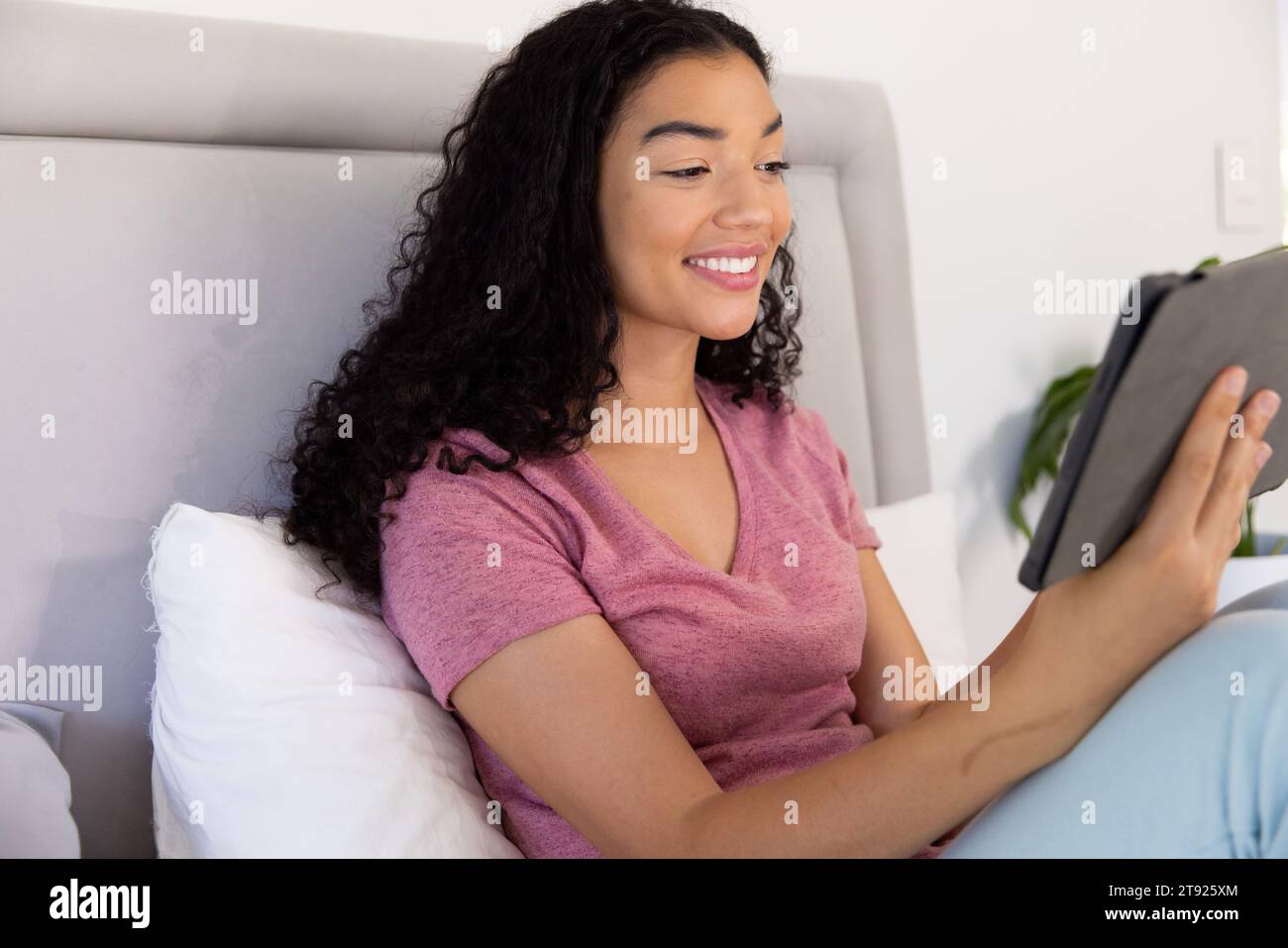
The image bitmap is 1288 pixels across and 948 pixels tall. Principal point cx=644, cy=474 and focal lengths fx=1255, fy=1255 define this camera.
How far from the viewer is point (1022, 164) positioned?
1.98m

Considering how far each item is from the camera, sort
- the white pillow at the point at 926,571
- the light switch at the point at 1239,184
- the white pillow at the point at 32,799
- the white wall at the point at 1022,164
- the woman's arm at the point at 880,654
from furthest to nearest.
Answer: the light switch at the point at 1239,184 < the white wall at the point at 1022,164 < the white pillow at the point at 926,571 < the woman's arm at the point at 880,654 < the white pillow at the point at 32,799

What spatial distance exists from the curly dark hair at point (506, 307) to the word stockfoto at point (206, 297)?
104 mm

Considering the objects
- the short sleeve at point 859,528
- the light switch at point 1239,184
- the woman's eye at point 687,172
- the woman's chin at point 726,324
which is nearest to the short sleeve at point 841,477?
the short sleeve at point 859,528

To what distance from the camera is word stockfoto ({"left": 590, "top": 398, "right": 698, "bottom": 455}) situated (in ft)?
3.84

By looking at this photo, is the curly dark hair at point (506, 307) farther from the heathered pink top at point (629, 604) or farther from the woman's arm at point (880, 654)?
the woman's arm at point (880, 654)

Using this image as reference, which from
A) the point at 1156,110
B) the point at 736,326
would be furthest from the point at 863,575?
the point at 1156,110

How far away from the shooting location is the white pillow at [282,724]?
0.96 metres

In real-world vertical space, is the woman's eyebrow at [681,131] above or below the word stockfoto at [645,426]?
above

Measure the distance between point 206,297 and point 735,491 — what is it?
0.53m

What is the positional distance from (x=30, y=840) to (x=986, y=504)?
1485mm

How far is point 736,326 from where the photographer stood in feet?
3.76

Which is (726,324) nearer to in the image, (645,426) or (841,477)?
(645,426)

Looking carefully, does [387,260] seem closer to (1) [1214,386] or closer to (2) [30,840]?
(2) [30,840]

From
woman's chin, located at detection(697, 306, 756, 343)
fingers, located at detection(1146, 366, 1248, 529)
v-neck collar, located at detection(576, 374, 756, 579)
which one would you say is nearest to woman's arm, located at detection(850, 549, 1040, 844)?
v-neck collar, located at detection(576, 374, 756, 579)
